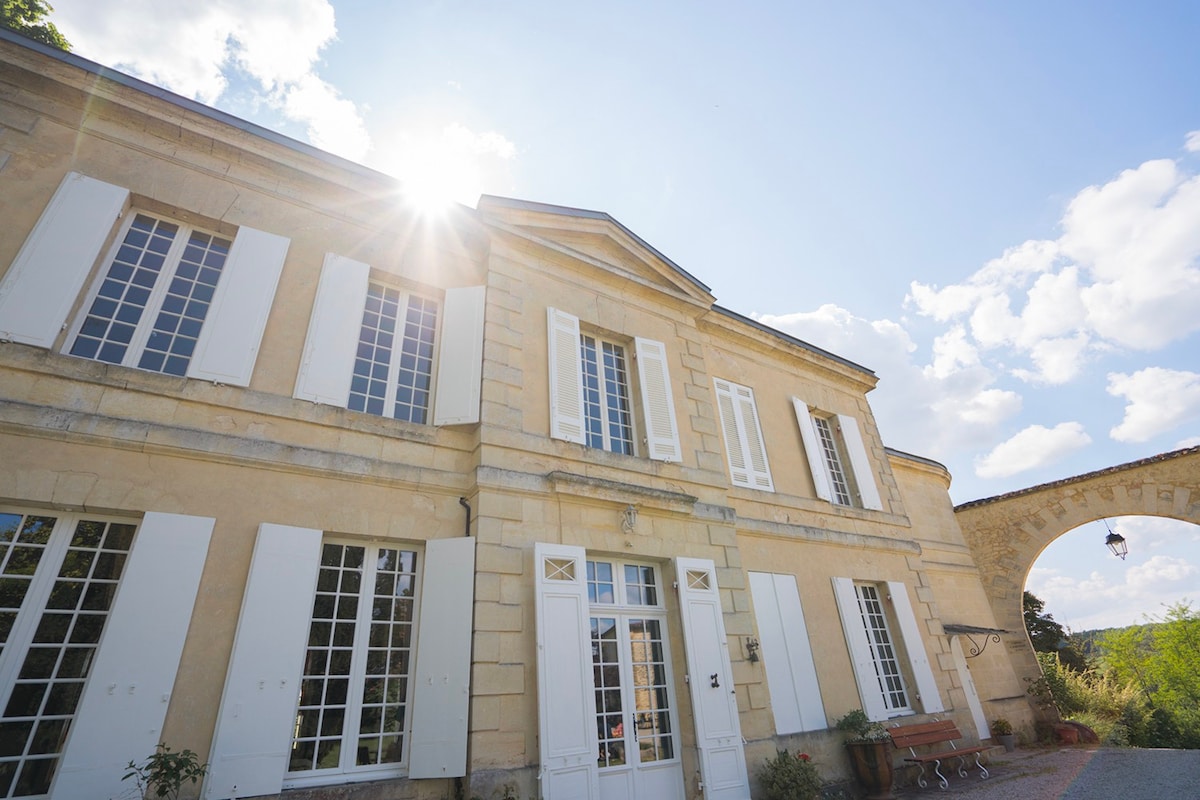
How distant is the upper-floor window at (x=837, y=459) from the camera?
349 inches

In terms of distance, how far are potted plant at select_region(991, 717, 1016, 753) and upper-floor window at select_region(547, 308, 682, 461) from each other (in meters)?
7.89

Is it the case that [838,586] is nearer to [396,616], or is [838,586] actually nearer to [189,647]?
[396,616]

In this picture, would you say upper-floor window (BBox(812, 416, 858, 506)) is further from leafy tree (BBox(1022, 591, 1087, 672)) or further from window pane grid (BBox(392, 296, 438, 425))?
leafy tree (BBox(1022, 591, 1087, 672))

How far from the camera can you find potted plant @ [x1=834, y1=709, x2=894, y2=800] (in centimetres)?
616

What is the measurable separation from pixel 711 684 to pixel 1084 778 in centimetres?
505

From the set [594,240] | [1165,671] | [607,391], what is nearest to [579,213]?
[594,240]

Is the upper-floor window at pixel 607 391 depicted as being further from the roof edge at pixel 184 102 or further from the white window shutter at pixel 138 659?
the white window shutter at pixel 138 659

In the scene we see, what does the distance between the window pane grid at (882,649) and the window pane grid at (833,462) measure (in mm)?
1491

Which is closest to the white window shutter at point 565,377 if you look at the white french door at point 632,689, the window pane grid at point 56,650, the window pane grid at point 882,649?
the white french door at point 632,689

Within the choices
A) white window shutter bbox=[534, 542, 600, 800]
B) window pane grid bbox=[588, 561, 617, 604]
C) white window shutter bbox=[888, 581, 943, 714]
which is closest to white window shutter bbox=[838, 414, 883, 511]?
white window shutter bbox=[888, 581, 943, 714]

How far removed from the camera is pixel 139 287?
4820 millimetres

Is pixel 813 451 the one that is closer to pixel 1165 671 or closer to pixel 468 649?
pixel 468 649

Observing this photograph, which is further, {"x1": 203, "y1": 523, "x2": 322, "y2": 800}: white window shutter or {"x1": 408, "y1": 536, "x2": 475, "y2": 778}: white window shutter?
{"x1": 408, "y1": 536, "x2": 475, "y2": 778}: white window shutter

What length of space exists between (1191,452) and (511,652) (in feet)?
38.2
